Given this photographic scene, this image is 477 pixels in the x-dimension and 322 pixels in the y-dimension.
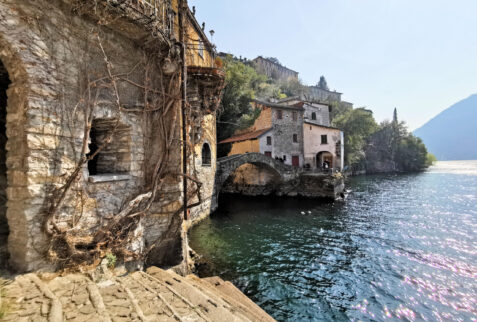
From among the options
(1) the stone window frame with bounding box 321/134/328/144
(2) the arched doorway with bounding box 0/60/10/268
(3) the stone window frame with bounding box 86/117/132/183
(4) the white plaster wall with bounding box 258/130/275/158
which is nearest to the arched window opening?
(3) the stone window frame with bounding box 86/117/132/183

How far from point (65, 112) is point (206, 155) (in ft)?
30.2

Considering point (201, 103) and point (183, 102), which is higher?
point (201, 103)

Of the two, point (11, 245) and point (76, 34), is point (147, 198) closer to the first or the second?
point (11, 245)

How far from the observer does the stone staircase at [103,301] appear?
2.55 m

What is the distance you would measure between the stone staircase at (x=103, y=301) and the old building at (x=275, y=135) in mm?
20807

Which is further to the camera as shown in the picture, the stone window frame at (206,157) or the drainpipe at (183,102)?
the stone window frame at (206,157)

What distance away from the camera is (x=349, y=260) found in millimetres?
8625

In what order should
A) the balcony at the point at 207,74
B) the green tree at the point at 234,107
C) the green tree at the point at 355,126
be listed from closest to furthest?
the balcony at the point at 207,74
the green tree at the point at 234,107
the green tree at the point at 355,126

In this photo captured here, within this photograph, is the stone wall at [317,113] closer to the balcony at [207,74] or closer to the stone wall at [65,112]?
the balcony at [207,74]

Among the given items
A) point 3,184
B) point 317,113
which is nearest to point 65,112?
point 3,184

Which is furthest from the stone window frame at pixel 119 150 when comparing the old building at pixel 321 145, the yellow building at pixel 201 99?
the old building at pixel 321 145

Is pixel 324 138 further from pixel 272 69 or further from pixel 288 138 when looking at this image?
pixel 272 69

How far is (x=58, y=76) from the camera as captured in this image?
3.68 m

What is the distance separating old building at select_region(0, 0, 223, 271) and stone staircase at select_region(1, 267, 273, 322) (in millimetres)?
578
